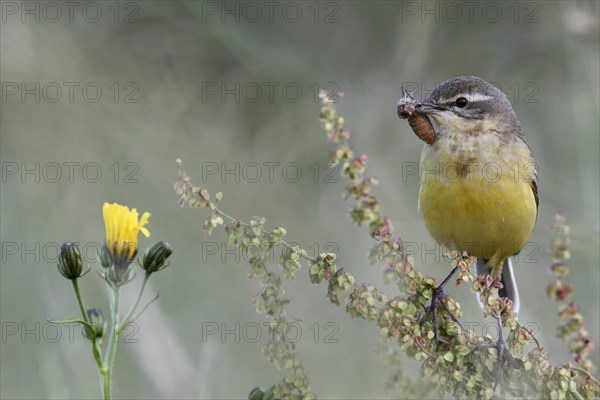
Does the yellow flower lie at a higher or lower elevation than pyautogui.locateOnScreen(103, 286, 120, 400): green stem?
higher

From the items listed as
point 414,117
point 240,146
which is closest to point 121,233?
point 414,117

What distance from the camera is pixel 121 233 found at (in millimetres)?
2912

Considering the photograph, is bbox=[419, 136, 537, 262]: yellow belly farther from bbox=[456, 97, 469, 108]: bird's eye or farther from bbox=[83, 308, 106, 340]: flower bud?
bbox=[83, 308, 106, 340]: flower bud

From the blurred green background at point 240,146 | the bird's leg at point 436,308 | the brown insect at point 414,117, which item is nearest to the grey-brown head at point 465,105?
the brown insect at point 414,117

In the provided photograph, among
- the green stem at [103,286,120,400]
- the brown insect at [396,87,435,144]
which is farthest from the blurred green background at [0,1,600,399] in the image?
the green stem at [103,286,120,400]

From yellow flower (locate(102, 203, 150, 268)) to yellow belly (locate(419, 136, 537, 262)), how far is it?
192 centimetres

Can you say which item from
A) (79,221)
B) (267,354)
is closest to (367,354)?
(79,221)

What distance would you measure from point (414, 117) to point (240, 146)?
9.18 ft

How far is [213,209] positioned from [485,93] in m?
2.36

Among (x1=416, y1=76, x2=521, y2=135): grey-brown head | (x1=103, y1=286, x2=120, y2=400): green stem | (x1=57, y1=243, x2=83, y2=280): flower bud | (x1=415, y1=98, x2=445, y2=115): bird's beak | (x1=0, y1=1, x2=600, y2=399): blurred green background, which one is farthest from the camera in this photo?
(x1=0, y1=1, x2=600, y2=399): blurred green background

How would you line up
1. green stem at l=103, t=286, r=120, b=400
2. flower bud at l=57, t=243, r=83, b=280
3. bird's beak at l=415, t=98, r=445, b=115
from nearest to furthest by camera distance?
green stem at l=103, t=286, r=120, b=400
flower bud at l=57, t=243, r=83, b=280
bird's beak at l=415, t=98, r=445, b=115

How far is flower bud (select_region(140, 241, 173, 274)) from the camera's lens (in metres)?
2.78

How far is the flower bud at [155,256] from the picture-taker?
278cm

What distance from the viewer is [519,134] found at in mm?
4879
